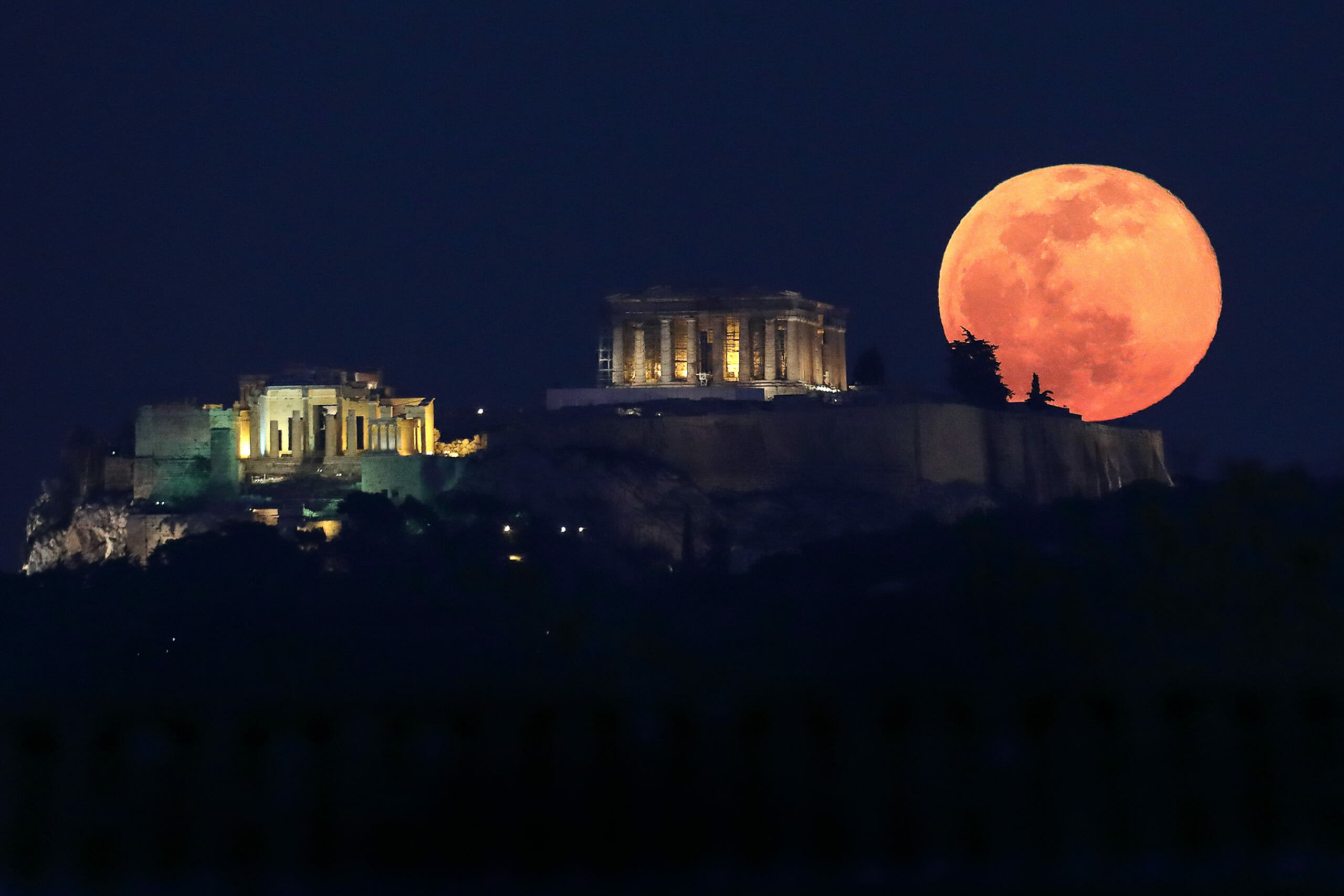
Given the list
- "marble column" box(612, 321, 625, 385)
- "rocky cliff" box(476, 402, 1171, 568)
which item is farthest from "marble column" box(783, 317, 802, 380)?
"rocky cliff" box(476, 402, 1171, 568)

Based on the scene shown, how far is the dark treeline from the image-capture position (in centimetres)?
4528

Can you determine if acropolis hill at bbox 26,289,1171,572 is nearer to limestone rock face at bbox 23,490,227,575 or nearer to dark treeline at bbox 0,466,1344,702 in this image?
limestone rock face at bbox 23,490,227,575

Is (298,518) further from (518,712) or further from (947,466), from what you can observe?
(518,712)

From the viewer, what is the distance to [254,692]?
50781 millimetres

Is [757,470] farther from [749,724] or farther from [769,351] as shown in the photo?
[749,724]

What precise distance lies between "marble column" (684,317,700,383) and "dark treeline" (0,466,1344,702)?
1216 cm

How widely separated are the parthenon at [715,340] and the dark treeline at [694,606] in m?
12.3

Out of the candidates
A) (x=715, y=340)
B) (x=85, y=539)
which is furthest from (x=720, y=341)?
(x=85, y=539)

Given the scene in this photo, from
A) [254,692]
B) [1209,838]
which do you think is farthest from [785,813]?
[254,692]

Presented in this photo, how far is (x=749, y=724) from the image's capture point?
47.3 ft

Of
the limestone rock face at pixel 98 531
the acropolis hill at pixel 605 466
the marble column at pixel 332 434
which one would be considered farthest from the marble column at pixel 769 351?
the limestone rock face at pixel 98 531

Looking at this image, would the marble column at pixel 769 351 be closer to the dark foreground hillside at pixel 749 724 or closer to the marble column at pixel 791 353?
the marble column at pixel 791 353

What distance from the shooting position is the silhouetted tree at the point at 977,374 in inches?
2894

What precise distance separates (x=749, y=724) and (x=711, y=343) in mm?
65230
